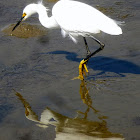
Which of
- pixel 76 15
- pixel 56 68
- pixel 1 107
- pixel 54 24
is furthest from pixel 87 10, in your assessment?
pixel 1 107

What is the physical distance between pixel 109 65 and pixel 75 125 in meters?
2.07

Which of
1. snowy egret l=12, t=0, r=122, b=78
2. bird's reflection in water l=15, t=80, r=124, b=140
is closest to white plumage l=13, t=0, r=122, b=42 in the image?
snowy egret l=12, t=0, r=122, b=78

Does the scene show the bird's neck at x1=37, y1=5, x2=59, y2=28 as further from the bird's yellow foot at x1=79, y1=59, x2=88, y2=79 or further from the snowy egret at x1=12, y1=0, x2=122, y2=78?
the bird's yellow foot at x1=79, y1=59, x2=88, y2=79

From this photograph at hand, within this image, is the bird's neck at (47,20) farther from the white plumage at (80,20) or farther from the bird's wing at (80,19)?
the bird's wing at (80,19)

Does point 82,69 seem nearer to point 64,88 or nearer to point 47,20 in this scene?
point 64,88

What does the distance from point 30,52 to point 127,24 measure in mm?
2542

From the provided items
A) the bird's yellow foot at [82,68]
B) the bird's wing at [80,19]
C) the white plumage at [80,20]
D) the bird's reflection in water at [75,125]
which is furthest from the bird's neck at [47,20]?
the bird's reflection in water at [75,125]

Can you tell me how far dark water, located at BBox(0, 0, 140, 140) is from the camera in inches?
174

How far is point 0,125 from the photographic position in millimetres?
4559

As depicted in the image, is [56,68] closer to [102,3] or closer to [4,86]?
[4,86]

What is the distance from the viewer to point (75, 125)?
4.57 meters

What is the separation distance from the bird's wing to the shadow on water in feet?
2.30

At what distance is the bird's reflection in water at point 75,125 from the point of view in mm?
4262

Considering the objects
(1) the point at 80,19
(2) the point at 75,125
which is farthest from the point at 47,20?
(2) the point at 75,125
